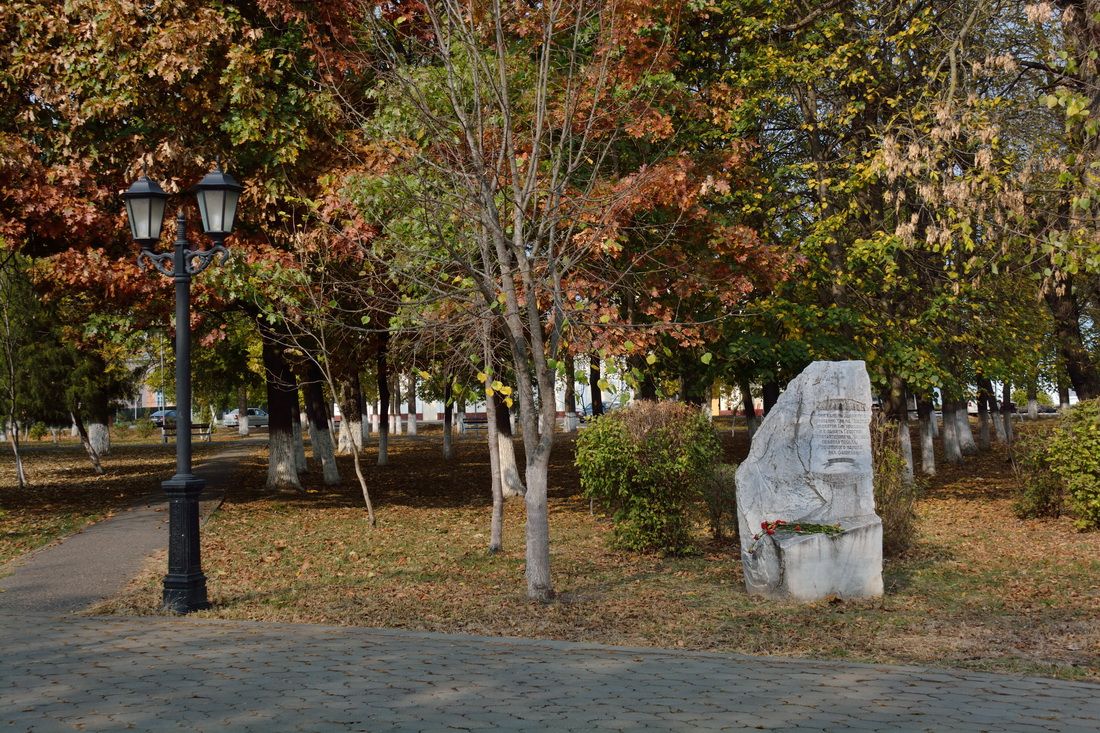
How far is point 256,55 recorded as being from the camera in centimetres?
1580

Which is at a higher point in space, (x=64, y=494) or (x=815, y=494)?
(x=815, y=494)

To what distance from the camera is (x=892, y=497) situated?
40.0ft

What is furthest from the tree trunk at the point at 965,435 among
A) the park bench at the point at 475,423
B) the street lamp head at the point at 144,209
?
the park bench at the point at 475,423

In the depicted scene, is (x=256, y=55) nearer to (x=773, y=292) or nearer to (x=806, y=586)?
(x=773, y=292)

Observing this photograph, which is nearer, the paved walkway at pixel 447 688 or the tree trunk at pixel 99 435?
the paved walkway at pixel 447 688

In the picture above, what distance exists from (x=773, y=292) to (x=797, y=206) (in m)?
2.03

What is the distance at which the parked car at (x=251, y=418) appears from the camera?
3334 inches

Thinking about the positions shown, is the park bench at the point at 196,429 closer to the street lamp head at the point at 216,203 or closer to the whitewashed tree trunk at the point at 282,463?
the whitewashed tree trunk at the point at 282,463

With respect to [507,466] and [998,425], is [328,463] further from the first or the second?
[998,425]

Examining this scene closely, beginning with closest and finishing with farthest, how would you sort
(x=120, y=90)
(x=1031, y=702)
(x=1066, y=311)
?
(x=1031, y=702) → (x=120, y=90) → (x=1066, y=311)

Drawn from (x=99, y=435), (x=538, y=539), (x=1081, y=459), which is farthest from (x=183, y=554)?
(x=99, y=435)

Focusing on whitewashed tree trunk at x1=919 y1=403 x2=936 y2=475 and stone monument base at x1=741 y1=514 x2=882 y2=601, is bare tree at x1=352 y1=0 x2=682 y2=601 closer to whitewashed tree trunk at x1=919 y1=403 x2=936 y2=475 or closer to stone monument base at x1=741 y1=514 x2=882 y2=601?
stone monument base at x1=741 y1=514 x2=882 y2=601

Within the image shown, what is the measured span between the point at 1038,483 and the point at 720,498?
230 inches

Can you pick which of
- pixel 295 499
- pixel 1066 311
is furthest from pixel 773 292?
pixel 295 499
